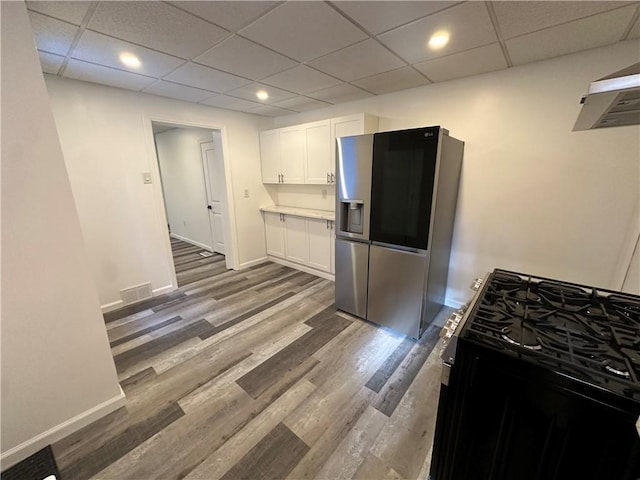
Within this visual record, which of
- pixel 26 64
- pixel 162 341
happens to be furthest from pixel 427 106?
pixel 162 341

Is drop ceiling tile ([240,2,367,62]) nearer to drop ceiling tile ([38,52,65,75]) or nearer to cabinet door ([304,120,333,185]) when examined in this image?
cabinet door ([304,120,333,185])

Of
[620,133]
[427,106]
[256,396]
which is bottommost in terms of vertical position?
[256,396]

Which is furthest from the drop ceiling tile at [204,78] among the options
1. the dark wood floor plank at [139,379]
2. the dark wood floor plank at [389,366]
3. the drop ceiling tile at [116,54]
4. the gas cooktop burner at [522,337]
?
the dark wood floor plank at [389,366]

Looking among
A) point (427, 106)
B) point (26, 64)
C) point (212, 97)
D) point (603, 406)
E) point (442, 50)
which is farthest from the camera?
point (212, 97)

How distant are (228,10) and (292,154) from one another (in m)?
2.33

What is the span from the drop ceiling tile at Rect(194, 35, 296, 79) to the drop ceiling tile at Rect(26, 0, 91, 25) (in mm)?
706

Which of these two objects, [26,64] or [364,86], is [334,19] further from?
[26,64]

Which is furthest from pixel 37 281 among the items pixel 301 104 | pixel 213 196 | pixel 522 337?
pixel 213 196

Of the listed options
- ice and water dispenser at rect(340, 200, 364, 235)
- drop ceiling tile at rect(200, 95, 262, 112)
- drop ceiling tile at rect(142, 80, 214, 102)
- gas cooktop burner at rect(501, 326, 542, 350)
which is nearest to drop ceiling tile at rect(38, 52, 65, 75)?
drop ceiling tile at rect(142, 80, 214, 102)

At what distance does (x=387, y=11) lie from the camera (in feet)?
4.77

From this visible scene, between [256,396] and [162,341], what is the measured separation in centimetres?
120

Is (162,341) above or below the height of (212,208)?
below

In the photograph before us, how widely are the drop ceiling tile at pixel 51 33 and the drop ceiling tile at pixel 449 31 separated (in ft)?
6.58

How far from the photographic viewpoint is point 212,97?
308cm
